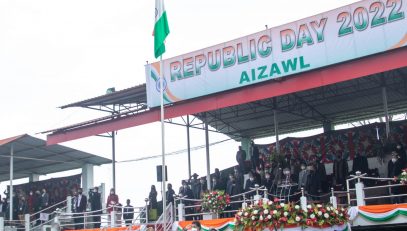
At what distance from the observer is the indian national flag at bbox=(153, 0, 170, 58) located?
14.6m

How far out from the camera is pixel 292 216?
1369 centimetres

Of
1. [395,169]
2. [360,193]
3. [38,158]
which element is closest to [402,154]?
[395,169]

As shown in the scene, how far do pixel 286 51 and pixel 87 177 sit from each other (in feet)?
45.5

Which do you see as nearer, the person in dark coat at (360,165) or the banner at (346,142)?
the person in dark coat at (360,165)

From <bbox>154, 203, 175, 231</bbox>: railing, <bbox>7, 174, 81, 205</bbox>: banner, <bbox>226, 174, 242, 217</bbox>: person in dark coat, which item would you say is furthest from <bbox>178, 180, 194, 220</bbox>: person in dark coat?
<bbox>7, 174, 81, 205</bbox>: banner

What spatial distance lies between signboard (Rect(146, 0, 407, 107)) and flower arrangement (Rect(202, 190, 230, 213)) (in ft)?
11.5

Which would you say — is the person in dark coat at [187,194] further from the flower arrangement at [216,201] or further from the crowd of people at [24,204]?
the crowd of people at [24,204]

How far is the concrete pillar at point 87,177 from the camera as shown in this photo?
89.5 feet

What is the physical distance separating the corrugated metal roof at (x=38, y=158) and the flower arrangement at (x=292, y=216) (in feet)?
42.9

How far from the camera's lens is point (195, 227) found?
40.0 ft

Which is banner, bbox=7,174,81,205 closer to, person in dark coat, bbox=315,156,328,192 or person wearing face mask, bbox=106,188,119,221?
person wearing face mask, bbox=106,188,119,221

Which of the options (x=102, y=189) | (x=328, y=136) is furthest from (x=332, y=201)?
(x=102, y=189)

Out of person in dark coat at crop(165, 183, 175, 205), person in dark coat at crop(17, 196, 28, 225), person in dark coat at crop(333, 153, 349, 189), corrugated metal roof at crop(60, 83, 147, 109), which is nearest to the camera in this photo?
person in dark coat at crop(333, 153, 349, 189)

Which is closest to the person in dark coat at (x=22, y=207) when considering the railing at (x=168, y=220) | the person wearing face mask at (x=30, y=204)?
the person wearing face mask at (x=30, y=204)
